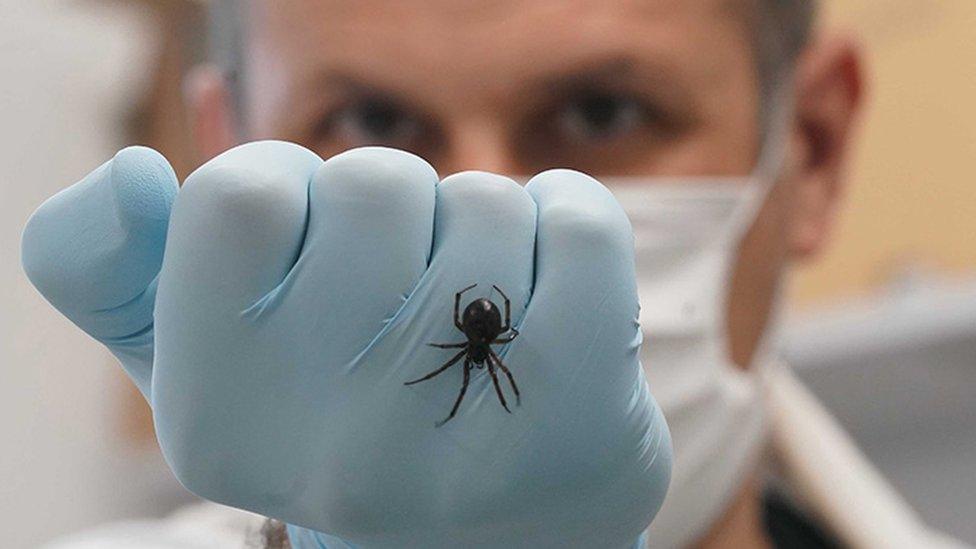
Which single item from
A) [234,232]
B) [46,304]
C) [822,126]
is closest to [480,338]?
[234,232]

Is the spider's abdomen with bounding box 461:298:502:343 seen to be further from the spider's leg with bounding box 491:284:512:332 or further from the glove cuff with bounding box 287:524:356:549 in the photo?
the glove cuff with bounding box 287:524:356:549


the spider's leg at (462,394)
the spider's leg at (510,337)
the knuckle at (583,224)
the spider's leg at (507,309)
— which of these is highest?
the knuckle at (583,224)

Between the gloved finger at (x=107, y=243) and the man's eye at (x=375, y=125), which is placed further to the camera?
the man's eye at (x=375, y=125)

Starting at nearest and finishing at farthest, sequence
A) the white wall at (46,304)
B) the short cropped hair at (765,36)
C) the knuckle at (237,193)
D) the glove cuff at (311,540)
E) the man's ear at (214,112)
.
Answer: the knuckle at (237,193)
the glove cuff at (311,540)
the short cropped hair at (765,36)
the man's ear at (214,112)
the white wall at (46,304)

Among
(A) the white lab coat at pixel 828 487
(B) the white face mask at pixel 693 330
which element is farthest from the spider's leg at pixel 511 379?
(A) the white lab coat at pixel 828 487

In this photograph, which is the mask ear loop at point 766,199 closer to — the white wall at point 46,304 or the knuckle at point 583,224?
the knuckle at point 583,224

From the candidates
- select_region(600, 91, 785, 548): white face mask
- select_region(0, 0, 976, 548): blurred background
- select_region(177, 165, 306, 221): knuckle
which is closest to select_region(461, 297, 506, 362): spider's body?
select_region(177, 165, 306, 221): knuckle

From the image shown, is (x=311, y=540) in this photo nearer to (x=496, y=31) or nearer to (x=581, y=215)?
(x=581, y=215)

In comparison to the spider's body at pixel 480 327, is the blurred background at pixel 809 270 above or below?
below
